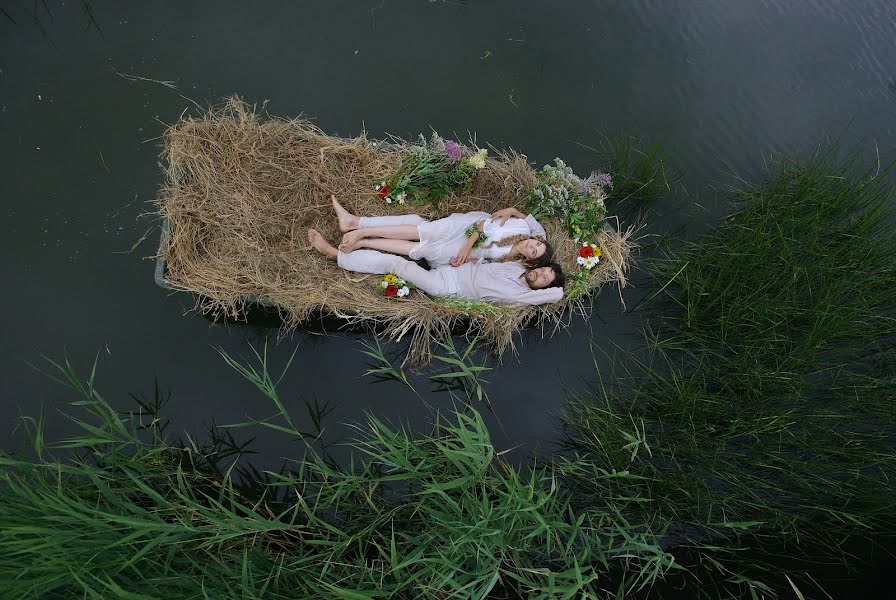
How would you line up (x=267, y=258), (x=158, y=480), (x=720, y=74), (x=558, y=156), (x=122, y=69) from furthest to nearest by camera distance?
(x=720, y=74), (x=558, y=156), (x=122, y=69), (x=267, y=258), (x=158, y=480)

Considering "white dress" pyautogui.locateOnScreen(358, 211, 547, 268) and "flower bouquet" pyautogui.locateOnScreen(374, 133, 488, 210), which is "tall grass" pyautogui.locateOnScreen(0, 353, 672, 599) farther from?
"flower bouquet" pyautogui.locateOnScreen(374, 133, 488, 210)

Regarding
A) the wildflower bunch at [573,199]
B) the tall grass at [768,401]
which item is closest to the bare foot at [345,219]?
the wildflower bunch at [573,199]

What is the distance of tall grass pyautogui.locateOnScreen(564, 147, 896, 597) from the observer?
2.43 meters

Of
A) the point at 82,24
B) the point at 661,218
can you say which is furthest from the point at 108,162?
the point at 661,218

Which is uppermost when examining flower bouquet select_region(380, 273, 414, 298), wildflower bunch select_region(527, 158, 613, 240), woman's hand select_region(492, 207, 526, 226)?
wildflower bunch select_region(527, 158, 613, 240)

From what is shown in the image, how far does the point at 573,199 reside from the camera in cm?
288

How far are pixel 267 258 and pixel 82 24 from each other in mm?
1925

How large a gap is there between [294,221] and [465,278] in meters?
1.10

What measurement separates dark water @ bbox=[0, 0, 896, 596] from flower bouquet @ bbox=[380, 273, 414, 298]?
0.32 m

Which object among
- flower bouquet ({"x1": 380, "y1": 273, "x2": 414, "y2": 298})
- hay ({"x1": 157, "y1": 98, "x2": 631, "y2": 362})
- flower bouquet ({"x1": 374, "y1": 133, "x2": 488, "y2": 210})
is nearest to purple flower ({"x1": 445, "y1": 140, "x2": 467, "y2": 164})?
flower bouquet ({"x1": 374, "y1": 133, "x2": 488, "y2": 210})

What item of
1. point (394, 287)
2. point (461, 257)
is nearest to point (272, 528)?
point (394, 287)

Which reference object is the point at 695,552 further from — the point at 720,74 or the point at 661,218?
the point at 720,74

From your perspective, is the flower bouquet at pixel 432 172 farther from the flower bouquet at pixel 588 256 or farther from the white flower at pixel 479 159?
the flower bouquet at pixel 588 256

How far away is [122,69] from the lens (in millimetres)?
3035
